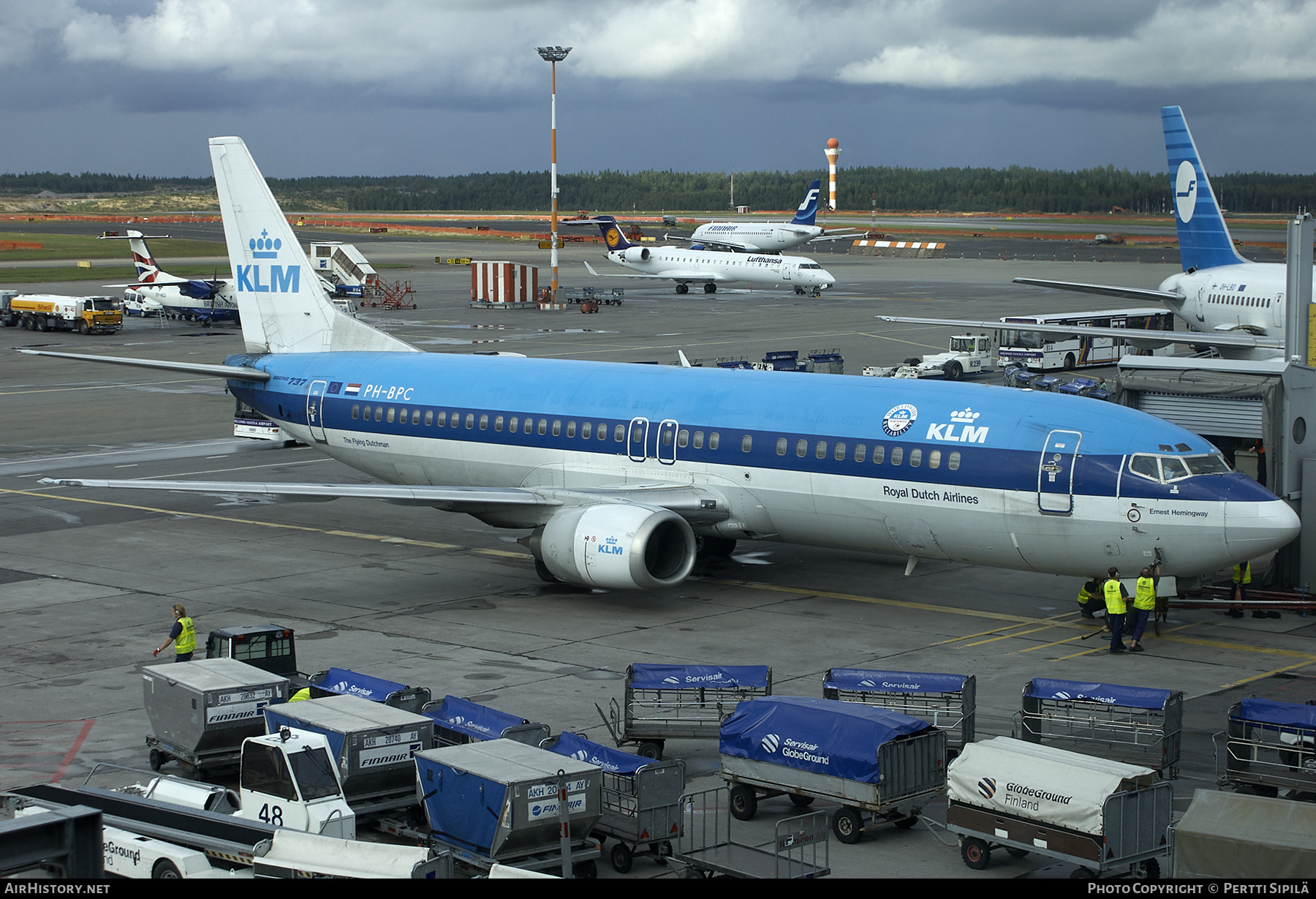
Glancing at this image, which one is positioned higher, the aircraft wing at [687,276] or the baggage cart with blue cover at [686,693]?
the aircraft wing at [687,276]

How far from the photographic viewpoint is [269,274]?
119 ft

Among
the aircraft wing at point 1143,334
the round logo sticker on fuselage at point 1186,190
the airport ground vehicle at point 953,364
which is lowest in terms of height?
the airport ground vehicle at point 953,364

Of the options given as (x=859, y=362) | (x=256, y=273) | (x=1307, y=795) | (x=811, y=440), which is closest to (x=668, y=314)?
(x=859, y=362)


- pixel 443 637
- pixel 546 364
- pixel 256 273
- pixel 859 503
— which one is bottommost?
pixel 443 637

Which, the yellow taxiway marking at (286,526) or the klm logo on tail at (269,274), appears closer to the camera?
the yellow taxiway marking at (286,526)

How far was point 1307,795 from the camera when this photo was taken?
16516mm

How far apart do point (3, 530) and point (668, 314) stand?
58.6 meters

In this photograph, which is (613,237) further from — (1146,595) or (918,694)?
(918,694)

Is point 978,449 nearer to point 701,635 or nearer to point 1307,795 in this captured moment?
point 701,635

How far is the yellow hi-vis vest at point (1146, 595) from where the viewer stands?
23531mm

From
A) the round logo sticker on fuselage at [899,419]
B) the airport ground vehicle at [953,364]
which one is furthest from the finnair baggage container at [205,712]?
the airport ground vehicle at [953,364]

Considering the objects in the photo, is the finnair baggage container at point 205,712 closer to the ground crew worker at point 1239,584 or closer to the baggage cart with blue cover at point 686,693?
the baggage cart with blue cover at point 686,693

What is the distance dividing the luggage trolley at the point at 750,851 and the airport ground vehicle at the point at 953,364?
1660 inches

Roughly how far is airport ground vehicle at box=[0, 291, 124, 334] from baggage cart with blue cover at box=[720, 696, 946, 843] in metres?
70.9
